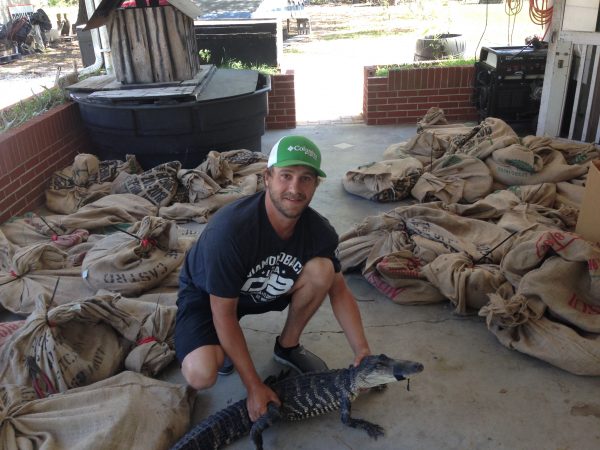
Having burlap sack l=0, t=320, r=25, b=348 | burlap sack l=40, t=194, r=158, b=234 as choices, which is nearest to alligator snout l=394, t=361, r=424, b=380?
burlap sack l=0, t=320, r=25, b=348

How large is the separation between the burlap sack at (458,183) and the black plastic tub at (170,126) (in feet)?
6.02

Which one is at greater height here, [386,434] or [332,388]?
[332,388]

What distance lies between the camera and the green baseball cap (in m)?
2.01

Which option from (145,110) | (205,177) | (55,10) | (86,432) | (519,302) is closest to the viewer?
(86,432)

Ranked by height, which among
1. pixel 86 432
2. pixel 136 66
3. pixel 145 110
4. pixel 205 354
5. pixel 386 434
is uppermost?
pixel 136 66

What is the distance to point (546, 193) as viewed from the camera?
3947mm

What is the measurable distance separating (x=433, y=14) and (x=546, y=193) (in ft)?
19.6

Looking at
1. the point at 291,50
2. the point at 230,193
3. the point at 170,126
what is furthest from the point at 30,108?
the point at 291,50

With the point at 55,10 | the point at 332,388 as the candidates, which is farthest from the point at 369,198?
the point at 55,10

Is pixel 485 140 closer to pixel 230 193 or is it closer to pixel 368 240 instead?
pixel 368 240

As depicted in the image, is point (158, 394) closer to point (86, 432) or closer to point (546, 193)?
point (86, 432)

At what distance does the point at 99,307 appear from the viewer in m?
2.55

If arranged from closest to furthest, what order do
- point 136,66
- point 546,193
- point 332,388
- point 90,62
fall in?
1. point 332,388
2. point 546,193
3. point 136,66
4. point 90,62

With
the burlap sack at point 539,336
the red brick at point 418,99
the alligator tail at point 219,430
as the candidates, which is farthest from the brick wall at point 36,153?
the red brick at point 418,99
